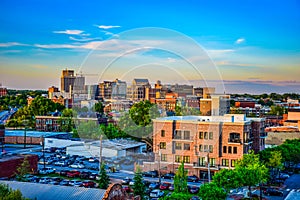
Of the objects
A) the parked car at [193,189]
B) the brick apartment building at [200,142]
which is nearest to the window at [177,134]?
the brick apartment building at [200,142]

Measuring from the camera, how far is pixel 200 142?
21406 millimetres

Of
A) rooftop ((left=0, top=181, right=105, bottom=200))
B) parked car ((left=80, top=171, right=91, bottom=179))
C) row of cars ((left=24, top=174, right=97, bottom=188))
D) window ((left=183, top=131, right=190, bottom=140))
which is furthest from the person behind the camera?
window ((left=183, top=131, right=190, bottom=140))

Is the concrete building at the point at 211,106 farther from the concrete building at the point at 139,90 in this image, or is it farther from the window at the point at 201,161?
the concrete building at the point at 139,90

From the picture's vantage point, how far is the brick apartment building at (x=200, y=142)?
21031 mm

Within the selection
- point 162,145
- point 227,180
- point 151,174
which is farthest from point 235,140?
→ point 227,180

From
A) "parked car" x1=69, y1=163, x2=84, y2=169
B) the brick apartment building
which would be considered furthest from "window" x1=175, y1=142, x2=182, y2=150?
"parked car" x1=69, y1=163, x2=84, y2=169

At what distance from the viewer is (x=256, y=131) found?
74.4ft

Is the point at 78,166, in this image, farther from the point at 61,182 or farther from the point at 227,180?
the point at 227,180

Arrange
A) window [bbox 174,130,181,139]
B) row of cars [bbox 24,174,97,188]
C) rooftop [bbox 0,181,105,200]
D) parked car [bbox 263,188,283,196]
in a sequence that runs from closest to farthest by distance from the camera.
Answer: rooftop [bbox 0,181,105,200] < parked car [bbox 263,188,283,196] < row of cars [bbox 24,174,97,188] < window [bbox 174,130,181,139]

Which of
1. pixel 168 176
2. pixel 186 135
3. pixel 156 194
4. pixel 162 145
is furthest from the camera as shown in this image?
pixel 162 145

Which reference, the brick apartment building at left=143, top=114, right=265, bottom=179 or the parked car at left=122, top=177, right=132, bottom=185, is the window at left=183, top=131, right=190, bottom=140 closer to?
the brick apartment building at left=143, top=114, right=265, bottom=179

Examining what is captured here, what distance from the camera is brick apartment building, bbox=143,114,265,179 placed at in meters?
21.0

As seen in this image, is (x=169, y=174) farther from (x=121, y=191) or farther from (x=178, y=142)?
(x=121, y=191)

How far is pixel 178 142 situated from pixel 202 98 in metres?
3.57
